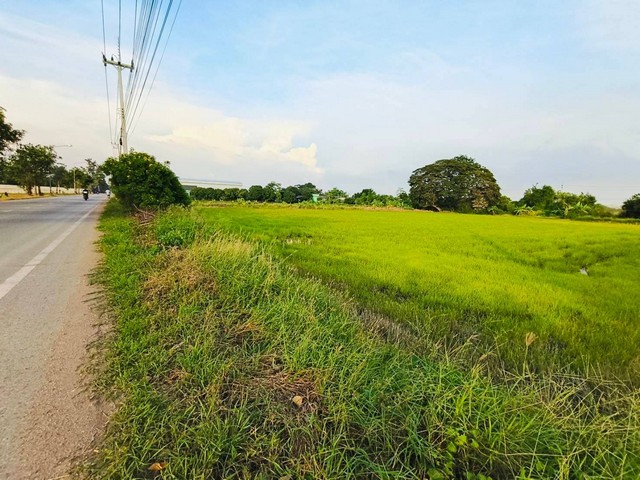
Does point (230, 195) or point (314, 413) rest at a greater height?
point (230, 195)

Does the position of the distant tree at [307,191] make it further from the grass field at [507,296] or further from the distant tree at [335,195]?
the grass field at [507,296]

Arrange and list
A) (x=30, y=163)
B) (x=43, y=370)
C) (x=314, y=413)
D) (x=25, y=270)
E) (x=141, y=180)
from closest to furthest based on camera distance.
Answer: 1. (x=314, y=413)
2. (x=43, y=370)
3. (x=25, y=270)
4. (x=141, y=180)
5. (x=30, y=163)

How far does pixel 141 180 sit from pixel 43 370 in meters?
11.7

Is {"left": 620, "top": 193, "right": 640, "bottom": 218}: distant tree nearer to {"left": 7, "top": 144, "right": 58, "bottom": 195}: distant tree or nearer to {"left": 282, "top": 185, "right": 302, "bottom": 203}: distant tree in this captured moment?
{"left": 282, "top": 185, "right": 302, "bottom": 203}: distant tree

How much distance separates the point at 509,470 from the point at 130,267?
16.0 feet

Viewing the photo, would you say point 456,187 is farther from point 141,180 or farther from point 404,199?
point 141,180

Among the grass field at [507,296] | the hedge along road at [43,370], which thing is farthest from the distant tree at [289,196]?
the hedge along road at [43,370]

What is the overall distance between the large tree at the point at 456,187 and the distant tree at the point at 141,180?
175ft

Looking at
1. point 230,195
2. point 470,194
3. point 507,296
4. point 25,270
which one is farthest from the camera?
point 470,194

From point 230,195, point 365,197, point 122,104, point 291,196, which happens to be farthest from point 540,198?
point 122,104

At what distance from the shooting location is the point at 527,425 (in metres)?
1.67

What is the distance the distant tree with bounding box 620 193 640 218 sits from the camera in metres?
42.1

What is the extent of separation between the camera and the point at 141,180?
40.9ft

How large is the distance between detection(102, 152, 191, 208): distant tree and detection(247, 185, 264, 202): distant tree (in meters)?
43.8
